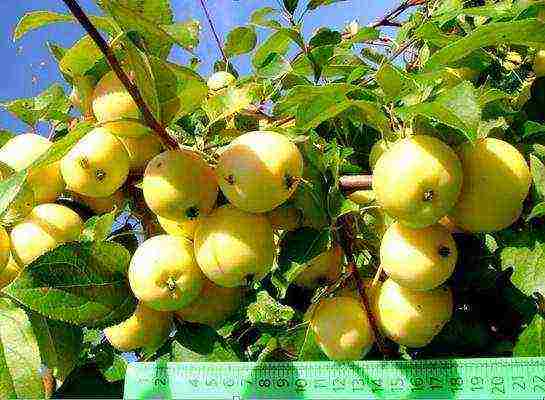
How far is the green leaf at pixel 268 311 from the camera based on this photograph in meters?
1.84

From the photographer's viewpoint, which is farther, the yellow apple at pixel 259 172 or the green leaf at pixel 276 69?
the green leaf at pixel 276 69

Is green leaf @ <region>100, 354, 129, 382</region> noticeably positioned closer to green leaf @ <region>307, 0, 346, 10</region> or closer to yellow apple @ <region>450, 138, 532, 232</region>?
yellow apple @ <region>450, 138, 532, 232</region>

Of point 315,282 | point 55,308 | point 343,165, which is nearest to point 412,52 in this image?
point 343,165

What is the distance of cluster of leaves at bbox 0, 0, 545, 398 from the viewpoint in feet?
4.33

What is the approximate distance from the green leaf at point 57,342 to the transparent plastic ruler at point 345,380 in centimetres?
22

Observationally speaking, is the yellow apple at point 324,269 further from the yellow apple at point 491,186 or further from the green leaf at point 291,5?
the green leaf at point 291,5

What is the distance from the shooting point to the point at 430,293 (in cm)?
139

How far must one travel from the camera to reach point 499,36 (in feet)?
4.31

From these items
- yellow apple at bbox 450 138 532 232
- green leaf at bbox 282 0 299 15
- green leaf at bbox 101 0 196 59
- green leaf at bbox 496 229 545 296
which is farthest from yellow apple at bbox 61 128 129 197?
green leaf at bbox 282 0 299 15

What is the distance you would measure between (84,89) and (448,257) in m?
0.85

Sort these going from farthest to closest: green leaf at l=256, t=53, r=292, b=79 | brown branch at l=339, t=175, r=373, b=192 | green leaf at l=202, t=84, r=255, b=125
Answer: green leaf at l=256, t=53, r=292, b=79
green leaf at l=202, t=84, r=255, b=125
brown branch at l=339, t=175, r=373, b=192

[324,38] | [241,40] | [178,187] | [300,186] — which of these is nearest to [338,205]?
[300,186]

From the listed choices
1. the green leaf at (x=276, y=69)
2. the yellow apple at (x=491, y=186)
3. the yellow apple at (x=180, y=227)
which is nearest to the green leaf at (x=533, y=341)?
the yellow apple at (x=491, y=186)

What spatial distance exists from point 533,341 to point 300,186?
548 millimetres
